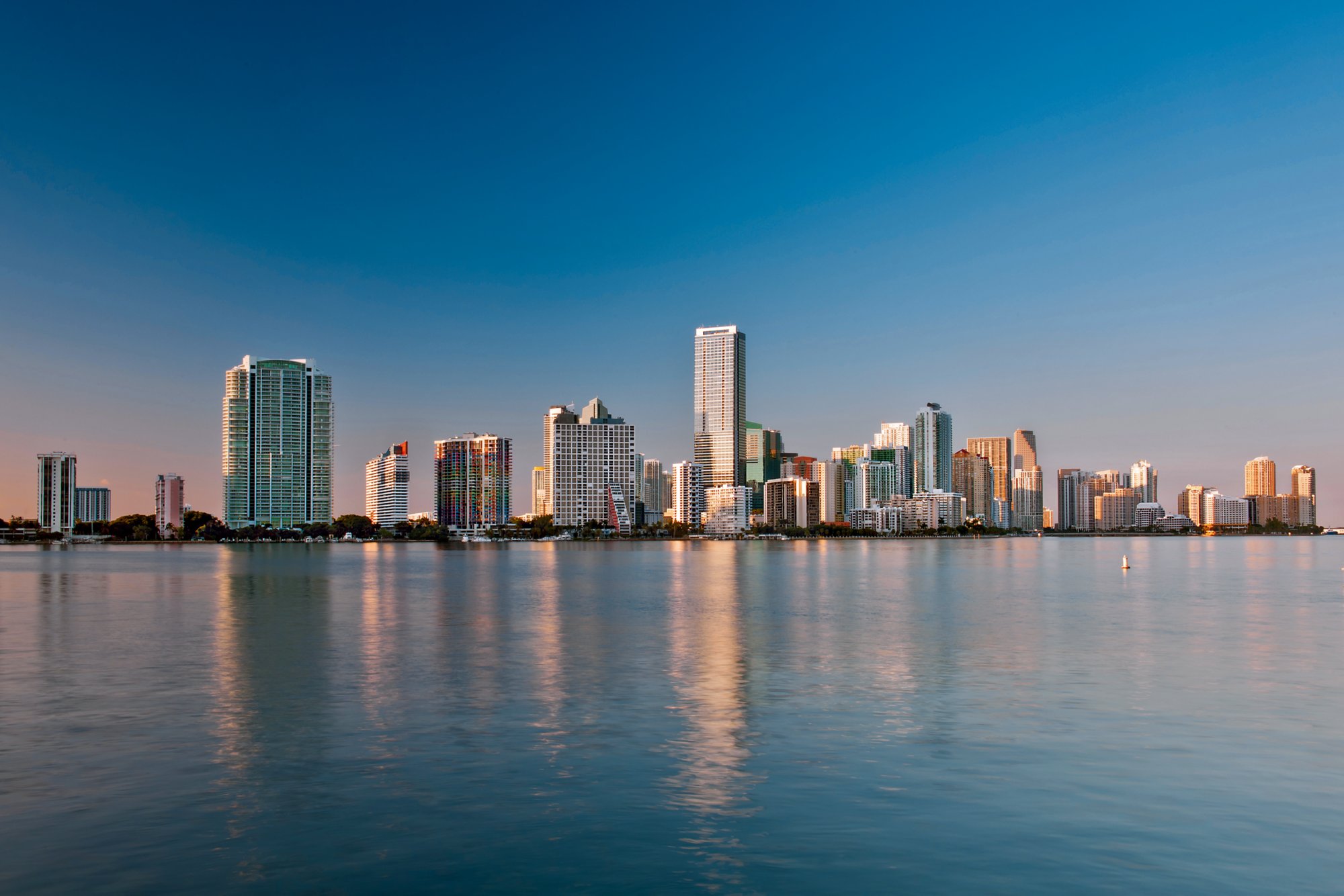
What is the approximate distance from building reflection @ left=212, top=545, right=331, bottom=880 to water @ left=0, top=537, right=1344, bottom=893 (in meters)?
0.14

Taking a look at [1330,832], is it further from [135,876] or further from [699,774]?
[135,876]

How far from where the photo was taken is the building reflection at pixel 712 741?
1814cm

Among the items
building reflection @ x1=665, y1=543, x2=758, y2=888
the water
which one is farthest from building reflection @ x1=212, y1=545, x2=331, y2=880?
building reflection @ x1=665, y1=543, x2=758, y2=888

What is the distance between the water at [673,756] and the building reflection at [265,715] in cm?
14

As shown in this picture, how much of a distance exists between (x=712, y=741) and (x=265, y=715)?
1411 centimetres

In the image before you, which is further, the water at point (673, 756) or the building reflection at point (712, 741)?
the building reflection at point (712, 741)

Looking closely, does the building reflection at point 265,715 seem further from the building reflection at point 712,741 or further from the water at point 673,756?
the building reflection at point 712,741

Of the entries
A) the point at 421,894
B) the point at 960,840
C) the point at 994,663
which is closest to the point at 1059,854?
the point at 960,840

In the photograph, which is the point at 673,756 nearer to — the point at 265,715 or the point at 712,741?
the point at 712,741

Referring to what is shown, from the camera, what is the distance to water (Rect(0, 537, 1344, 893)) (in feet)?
55.9

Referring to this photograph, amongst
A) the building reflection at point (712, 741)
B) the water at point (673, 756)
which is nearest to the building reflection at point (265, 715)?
the water at point (673, 756)

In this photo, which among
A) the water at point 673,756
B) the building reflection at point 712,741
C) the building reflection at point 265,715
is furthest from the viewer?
the building reflection at point 265,715

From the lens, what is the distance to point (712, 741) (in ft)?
87.7

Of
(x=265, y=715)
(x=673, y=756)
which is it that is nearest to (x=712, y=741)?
(x=673, y=756)
